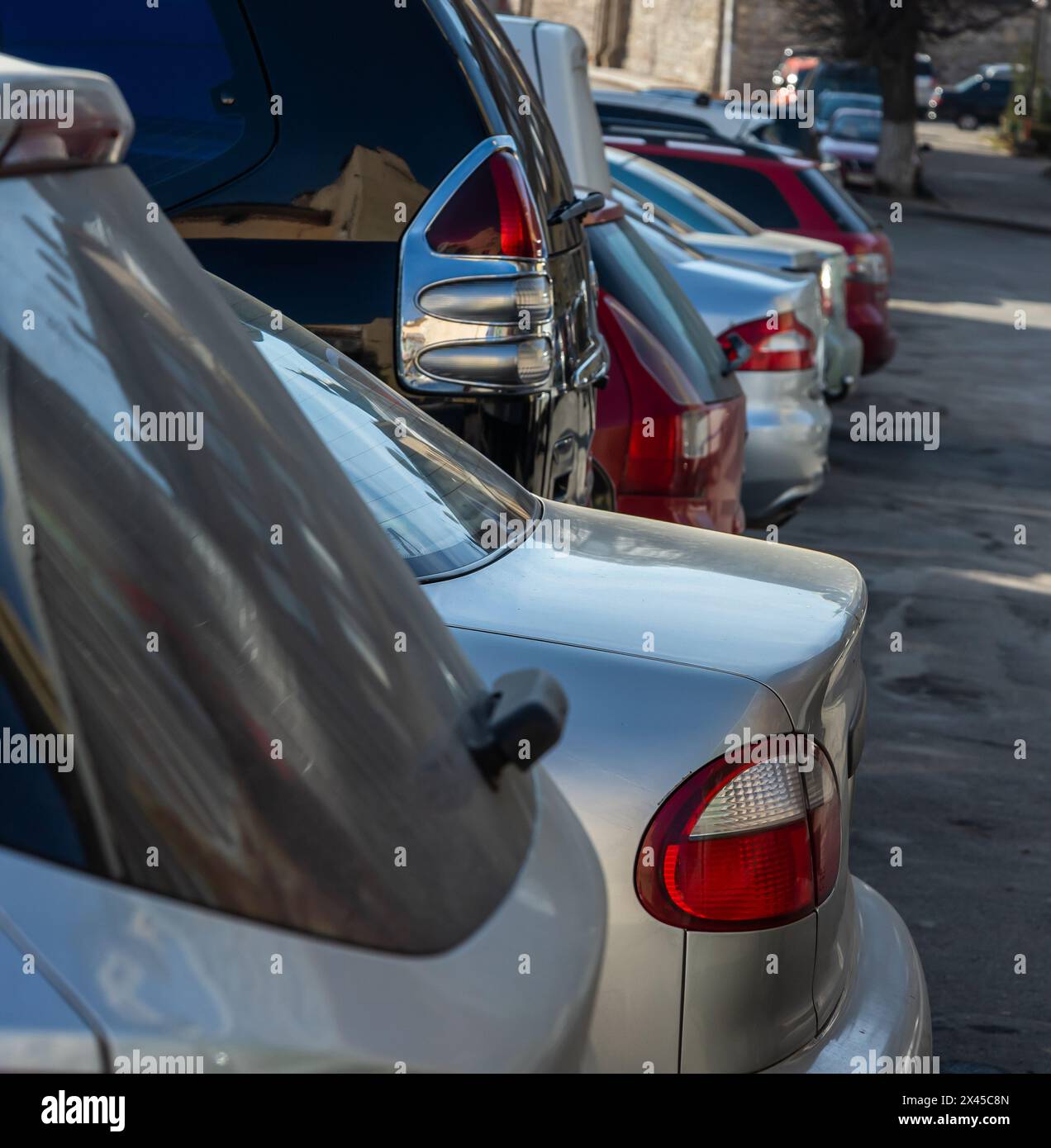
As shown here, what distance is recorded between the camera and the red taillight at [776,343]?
7.94m

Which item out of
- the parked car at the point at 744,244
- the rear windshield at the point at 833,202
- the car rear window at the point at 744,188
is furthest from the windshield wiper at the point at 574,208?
the rear windshield at the point at 833,202

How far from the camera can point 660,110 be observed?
14.3 meters

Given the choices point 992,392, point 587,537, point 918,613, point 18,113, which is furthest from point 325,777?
point 992,392

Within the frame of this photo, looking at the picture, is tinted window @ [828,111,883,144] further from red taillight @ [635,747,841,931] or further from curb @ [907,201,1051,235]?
red taillight @ [635,747,841,931]

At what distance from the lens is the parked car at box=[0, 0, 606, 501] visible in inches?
151

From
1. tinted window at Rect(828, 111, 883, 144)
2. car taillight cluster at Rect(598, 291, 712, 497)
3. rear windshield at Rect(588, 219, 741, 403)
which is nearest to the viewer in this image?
car taillight cluster at Rect(598, 291, 712, 497)

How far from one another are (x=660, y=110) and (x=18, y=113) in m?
13.6

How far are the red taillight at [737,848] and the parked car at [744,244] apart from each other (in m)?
7.87

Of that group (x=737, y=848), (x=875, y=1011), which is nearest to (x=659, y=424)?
(x=875, y=1011)

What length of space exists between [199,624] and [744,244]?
9.51m

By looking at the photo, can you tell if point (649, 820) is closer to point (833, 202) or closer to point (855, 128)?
point (833, 202)

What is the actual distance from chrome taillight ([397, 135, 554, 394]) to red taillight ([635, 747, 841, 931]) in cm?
181

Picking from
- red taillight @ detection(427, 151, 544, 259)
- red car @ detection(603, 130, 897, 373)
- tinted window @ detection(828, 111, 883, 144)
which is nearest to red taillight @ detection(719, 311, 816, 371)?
red taillight @ detection(427, 151, 544, 259)

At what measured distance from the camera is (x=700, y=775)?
2203 millimetres
